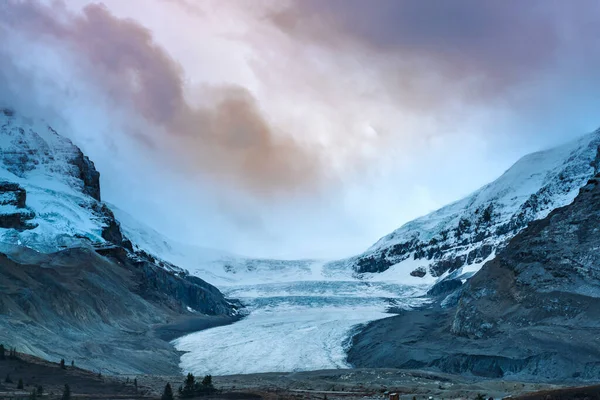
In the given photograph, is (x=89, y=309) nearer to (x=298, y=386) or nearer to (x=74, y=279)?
(x=74, y=279)

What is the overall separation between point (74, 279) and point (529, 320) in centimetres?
6981

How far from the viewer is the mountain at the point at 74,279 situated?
80875mm

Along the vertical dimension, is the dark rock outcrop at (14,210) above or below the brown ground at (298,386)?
→ above

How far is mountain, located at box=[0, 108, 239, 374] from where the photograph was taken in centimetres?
8088

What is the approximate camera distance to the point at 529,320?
246ft

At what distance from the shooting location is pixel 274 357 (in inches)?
3501

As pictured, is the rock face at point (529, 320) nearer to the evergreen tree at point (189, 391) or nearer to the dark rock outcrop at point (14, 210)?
the evergreen tree at point (189, 391)

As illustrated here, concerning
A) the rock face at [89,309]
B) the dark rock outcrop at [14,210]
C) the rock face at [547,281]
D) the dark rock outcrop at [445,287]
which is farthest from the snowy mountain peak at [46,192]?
Result: the dark rock outcrop at [445,287]

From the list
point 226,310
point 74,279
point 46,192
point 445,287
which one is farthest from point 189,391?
point 445,287

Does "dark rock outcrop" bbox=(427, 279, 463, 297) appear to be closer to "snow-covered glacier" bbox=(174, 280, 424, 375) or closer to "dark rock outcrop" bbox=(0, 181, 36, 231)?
"snow-covered glacier" bbox=(174, 280, 424, 375)

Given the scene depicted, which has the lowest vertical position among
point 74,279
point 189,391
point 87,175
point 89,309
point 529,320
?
point 189,391

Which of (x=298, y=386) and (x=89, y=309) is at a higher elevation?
(x=89, y=309)

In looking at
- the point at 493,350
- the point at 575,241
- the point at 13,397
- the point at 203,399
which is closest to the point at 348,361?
the point at 493,350

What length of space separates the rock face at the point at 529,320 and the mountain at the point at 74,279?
3131 cm
